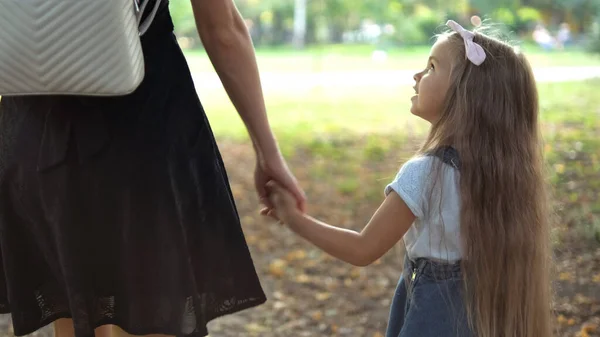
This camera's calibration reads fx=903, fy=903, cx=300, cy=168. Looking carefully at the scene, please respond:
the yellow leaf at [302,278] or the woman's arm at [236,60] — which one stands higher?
the woman's arm at [236,60]

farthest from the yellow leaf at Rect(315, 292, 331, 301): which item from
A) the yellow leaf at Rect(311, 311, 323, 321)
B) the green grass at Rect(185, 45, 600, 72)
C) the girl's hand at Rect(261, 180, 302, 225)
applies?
the green grass at Rect(185, 45, 600, 72)

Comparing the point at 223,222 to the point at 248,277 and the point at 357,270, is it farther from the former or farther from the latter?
the point at 357,270

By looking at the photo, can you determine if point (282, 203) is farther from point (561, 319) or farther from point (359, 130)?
point (359, 130)

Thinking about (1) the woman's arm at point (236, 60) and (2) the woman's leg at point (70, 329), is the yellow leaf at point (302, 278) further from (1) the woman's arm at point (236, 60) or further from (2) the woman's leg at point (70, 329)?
(2) the woman's leg at point (70, 329)

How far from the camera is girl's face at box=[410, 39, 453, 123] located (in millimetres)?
2225

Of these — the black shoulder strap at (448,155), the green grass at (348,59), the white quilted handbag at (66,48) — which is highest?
the white quilted handbag at (66,48)

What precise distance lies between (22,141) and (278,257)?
4394 millimetres

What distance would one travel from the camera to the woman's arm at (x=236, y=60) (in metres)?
2.16

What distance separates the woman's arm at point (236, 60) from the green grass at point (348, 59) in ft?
51.0

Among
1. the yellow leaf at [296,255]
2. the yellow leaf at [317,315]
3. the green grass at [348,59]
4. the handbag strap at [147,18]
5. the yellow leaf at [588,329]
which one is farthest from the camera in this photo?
the green grass at [348,59]

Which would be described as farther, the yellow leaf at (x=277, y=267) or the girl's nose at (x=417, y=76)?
the yellow leaf at (x=277, y=267)

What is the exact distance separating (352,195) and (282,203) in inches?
215

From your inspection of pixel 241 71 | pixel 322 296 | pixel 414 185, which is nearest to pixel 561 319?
pixel 322 296

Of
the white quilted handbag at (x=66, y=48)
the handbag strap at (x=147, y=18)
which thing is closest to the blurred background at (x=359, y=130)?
the handbag strap at (x=147, y=18)
